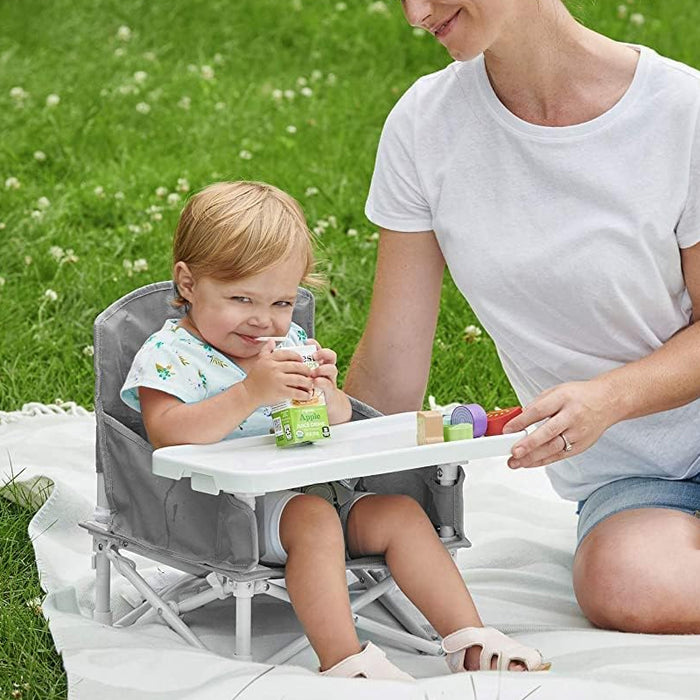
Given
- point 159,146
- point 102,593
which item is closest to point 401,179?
point 102,593

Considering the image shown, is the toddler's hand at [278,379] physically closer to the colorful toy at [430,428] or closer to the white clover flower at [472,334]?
the colorful toy at [430,428]

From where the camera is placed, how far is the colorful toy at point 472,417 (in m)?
2.21

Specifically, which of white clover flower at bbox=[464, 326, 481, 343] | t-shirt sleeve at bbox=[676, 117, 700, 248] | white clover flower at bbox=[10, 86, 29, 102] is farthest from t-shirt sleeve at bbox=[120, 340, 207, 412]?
white clover flower at bbox=[10, 86, 29, 102]

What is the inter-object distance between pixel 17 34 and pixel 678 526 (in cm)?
516

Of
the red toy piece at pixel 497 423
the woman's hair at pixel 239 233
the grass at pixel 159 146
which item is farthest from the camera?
the grass at pixel 159 146

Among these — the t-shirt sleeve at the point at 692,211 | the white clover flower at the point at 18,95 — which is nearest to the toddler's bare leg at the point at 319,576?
the t-shirt sleeve at the point at 692,211

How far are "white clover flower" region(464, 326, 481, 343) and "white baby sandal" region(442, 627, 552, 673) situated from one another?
1.78 metres

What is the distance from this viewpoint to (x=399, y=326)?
8.69ft

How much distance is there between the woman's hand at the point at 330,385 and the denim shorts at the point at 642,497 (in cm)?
47

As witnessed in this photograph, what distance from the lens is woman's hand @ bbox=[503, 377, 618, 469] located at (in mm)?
2150

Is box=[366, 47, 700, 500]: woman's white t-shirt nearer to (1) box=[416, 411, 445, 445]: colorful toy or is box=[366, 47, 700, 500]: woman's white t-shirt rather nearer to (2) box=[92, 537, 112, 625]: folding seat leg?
(1) box=[416, 411, 445, 445]: colorful toy

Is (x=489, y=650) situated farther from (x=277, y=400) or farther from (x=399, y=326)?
(x=399, y=326)

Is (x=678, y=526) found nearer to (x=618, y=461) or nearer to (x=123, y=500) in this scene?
(x=618, y=461)

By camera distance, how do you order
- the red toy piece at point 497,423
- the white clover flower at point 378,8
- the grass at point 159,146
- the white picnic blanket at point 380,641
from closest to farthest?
1. the white picnic blanket at point 380,641
2. the red toy piece at point 497,423
3. the grass at point 159,146
4. the white clover flower at point 378,8
